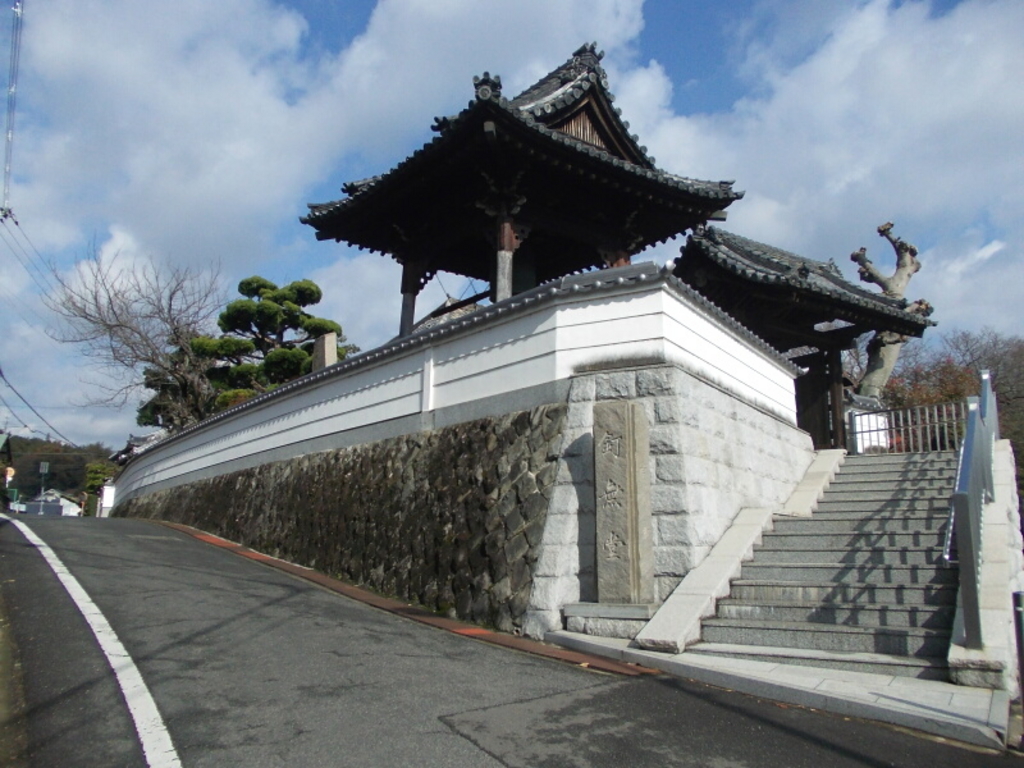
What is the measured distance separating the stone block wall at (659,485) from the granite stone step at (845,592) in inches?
23.1

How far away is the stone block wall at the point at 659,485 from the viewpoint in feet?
23.9

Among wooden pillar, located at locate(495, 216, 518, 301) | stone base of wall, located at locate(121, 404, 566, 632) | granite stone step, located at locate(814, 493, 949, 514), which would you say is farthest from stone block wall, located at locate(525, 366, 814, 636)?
wooden pillar, located at locate(495, 216, 518, 301)

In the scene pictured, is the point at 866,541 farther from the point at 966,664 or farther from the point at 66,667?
the point at 66,667

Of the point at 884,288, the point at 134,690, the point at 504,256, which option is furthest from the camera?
the point at 884,288

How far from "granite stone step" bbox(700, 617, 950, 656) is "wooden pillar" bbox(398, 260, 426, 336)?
8.88 m

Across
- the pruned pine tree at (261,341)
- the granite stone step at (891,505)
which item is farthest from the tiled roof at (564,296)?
the pruned pine tree at (261,341)

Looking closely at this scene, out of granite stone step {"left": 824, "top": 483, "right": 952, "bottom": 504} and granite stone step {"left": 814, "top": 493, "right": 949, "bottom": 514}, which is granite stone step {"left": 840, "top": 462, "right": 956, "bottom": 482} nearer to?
granite stone step {"left": 824, "top": 483, "right": 952, "bottom": 504}

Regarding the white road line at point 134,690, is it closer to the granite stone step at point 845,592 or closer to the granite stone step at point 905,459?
the granite stone step at point 845,592

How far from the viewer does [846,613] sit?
6477mm

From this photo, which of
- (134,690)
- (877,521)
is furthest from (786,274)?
(134,690)

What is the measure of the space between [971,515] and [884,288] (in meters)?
16.6

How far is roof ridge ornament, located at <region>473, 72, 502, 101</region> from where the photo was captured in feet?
32.3

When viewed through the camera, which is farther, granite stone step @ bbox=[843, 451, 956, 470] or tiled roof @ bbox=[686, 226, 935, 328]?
tiled roof @ bbox=[686, 226, 935, 328]

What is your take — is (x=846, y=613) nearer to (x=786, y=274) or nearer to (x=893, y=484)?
(x=893, y=484)
